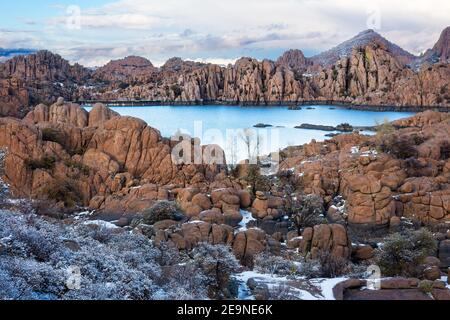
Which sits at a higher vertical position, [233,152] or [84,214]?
[233,152]

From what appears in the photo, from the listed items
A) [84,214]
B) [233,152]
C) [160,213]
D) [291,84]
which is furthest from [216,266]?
[291,84]

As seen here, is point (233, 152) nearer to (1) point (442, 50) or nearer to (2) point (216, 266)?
(2) point (216, 266)

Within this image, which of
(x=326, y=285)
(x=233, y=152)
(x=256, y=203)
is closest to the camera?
(x=326, y=285)

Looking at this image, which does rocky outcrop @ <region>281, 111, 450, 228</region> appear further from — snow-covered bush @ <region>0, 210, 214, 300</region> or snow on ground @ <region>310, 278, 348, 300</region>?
snow-covered bush @ <region>0, 210, 214, 300</region>

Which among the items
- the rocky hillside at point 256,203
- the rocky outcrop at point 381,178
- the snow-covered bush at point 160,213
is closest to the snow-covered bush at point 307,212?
the rocky hillside at point 256,203

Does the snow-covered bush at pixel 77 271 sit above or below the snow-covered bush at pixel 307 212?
above

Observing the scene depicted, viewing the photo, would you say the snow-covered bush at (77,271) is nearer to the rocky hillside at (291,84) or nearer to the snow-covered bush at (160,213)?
the snow-covered bush at (160,213)

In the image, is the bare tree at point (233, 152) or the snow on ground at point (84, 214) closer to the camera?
the snow on ground at point (84, 214)

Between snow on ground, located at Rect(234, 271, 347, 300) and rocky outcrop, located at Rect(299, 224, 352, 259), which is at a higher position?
snow on ground, located at Rect(234, 271, 347, 300)

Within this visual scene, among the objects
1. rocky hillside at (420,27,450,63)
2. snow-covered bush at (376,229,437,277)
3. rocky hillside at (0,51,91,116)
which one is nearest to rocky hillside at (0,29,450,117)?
rocky hillside at (0,51,91,116)

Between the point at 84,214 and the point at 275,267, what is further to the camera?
the point at 84,214

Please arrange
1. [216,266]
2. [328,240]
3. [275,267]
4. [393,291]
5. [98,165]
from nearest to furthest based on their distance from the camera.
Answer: [393,291] → [216,266] → [275,267] → [328,240] → [98,165]
